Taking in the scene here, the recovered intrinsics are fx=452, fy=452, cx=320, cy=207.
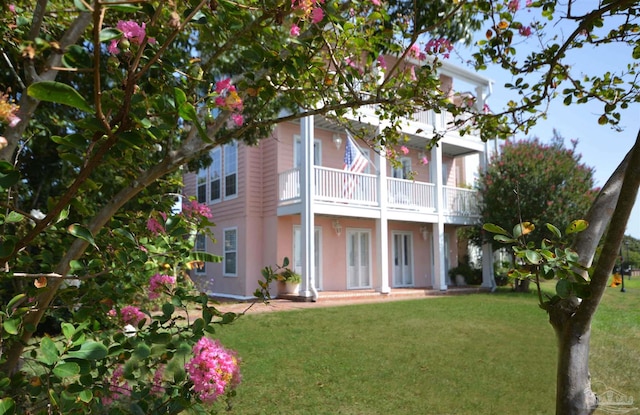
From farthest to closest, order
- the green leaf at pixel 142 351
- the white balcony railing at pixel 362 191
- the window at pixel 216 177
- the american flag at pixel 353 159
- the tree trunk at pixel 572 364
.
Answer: the window at pixel 216 177
the white balcony railing at pixel 362 191
the american flag at pixel 353 159
the tree trunk at pixel 572 364
the green leaf at pixel 142 351

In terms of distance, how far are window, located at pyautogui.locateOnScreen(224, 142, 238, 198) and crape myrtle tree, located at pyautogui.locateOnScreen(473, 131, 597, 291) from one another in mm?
8970

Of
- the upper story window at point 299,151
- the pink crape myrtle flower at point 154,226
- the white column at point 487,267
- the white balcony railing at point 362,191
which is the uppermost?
the upper story window at point 299,151

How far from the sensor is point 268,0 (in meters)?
2.15

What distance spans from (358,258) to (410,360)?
978cm

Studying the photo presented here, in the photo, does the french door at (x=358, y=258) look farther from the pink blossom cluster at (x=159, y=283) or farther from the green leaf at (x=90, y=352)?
the green leaf at (x=90, y=352)

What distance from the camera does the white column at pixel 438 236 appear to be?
1620 cm

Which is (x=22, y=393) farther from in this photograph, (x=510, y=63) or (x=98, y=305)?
(x=510, y=63)

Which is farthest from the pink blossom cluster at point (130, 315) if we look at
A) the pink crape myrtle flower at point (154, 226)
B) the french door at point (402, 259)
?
the french door at point (402, 259)

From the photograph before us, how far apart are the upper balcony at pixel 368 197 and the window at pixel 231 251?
226cm

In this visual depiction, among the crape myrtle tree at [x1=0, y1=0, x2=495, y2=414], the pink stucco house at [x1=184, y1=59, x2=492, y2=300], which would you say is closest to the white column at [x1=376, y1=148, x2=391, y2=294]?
the pink stucco house at [x1=184, y1=59, x2=492, y2=300]

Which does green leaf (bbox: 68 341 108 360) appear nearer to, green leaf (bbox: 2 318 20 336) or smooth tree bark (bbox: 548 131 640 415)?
green leaf (bbox: 2 318 20 336)

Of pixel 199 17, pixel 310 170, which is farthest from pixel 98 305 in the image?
pixel 310 170

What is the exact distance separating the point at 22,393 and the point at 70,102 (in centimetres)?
186

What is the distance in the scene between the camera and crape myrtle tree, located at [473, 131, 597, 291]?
15.5 metres
